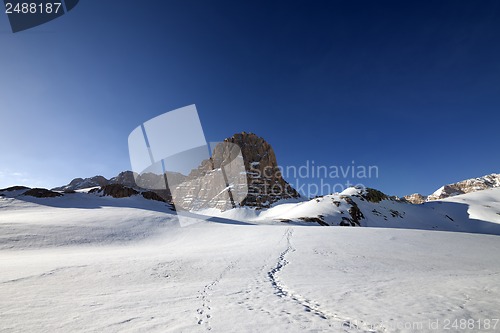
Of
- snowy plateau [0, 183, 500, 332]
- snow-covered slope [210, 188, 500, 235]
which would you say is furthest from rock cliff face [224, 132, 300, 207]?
snowy plateau [0, 183, 500, 332]

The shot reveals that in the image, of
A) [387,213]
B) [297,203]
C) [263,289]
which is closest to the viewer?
[263,289]

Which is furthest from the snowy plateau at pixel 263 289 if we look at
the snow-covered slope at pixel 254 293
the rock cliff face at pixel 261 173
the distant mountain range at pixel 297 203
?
the rock cliff face at pixel 261 173

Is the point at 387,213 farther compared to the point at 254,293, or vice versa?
the point at 387,213

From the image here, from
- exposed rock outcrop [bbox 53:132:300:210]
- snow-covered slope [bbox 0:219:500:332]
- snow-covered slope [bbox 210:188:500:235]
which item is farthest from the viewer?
exposed rock outcrop [bbox 53:132:300:210]

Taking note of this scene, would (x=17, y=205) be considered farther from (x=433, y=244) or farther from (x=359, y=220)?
(x=359, y=220)

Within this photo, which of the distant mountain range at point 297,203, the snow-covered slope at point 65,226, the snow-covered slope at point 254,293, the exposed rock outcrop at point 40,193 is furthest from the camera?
the distant mountain range at point 297,203

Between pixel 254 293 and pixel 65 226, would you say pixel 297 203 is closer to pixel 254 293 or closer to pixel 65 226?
pixel 65 226

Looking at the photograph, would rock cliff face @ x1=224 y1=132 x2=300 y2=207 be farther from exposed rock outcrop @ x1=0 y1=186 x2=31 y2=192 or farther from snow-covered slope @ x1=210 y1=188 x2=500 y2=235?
exposed rock outcrop @ x1=0 y1=186 x2=31 y2=192

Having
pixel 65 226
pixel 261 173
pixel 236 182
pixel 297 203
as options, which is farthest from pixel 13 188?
pixel 261 173

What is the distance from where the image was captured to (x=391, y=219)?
2808 inches

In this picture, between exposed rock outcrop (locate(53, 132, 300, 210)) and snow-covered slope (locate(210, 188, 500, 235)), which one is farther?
exposed rock outcrop (locate(53, 132, 300, 210))

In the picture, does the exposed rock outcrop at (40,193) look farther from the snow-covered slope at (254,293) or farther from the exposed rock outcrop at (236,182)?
the exposed rock outcrop at (236,182)

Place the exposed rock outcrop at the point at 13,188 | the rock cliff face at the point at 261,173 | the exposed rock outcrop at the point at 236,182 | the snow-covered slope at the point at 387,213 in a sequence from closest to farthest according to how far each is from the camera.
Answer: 1. the exposed rock outcrop at the point at 13,188
2. the snow-covered slope at the point at 387,213
3. the rock cliff face at the point at 261,173
4. the exposed rock outcrop at the point at 236,182

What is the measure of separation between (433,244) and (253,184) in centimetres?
11203
